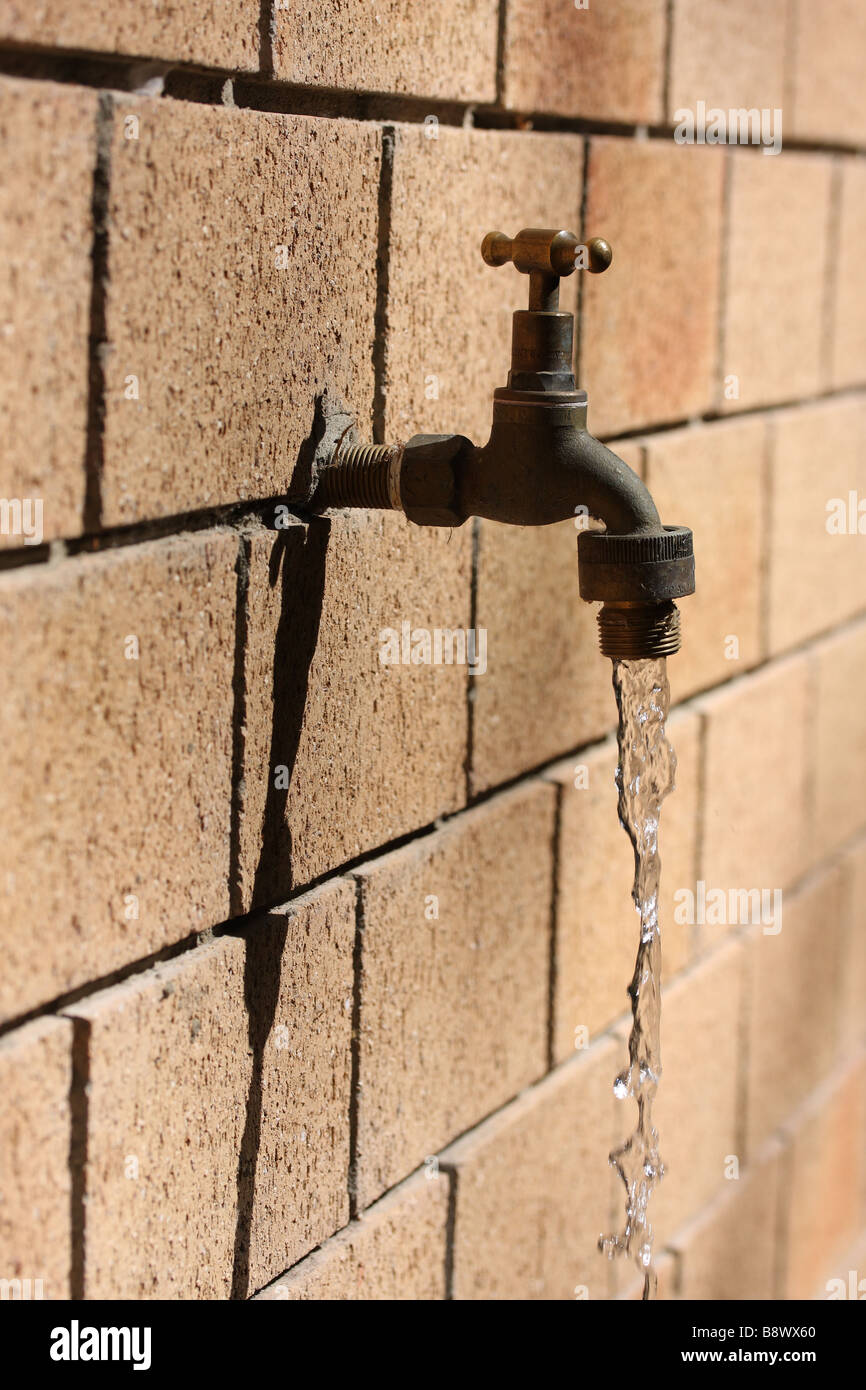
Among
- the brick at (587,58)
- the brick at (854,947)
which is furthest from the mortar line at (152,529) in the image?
the brick at (854,947)

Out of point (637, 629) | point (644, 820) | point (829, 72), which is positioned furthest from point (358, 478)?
point (829, 72)

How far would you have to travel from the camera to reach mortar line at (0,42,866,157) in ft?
4.25

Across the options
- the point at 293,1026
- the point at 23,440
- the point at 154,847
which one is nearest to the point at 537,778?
the point at 293,1026

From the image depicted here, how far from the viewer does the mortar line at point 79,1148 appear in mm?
1413

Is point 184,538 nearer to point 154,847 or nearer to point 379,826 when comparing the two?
point 154,847

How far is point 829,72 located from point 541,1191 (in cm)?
187

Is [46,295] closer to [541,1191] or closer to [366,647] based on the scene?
[366,647]

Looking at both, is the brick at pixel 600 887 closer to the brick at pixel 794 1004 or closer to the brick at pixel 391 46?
the brick at pixel 794 1004

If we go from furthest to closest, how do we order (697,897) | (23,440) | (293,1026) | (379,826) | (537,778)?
1. (697,897)
2. (537,778)
3. (379,826)
4. (293,1026)
5. (23,440)

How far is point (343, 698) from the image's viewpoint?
1.76m

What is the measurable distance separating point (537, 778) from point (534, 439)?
722 millimetres

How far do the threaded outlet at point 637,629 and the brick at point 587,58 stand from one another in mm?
702

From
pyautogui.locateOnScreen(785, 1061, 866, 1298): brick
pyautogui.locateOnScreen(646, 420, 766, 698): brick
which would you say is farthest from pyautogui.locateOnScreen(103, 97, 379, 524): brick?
pyautogui.locateOnScreen(785, 1061, 866, 1298): brick
